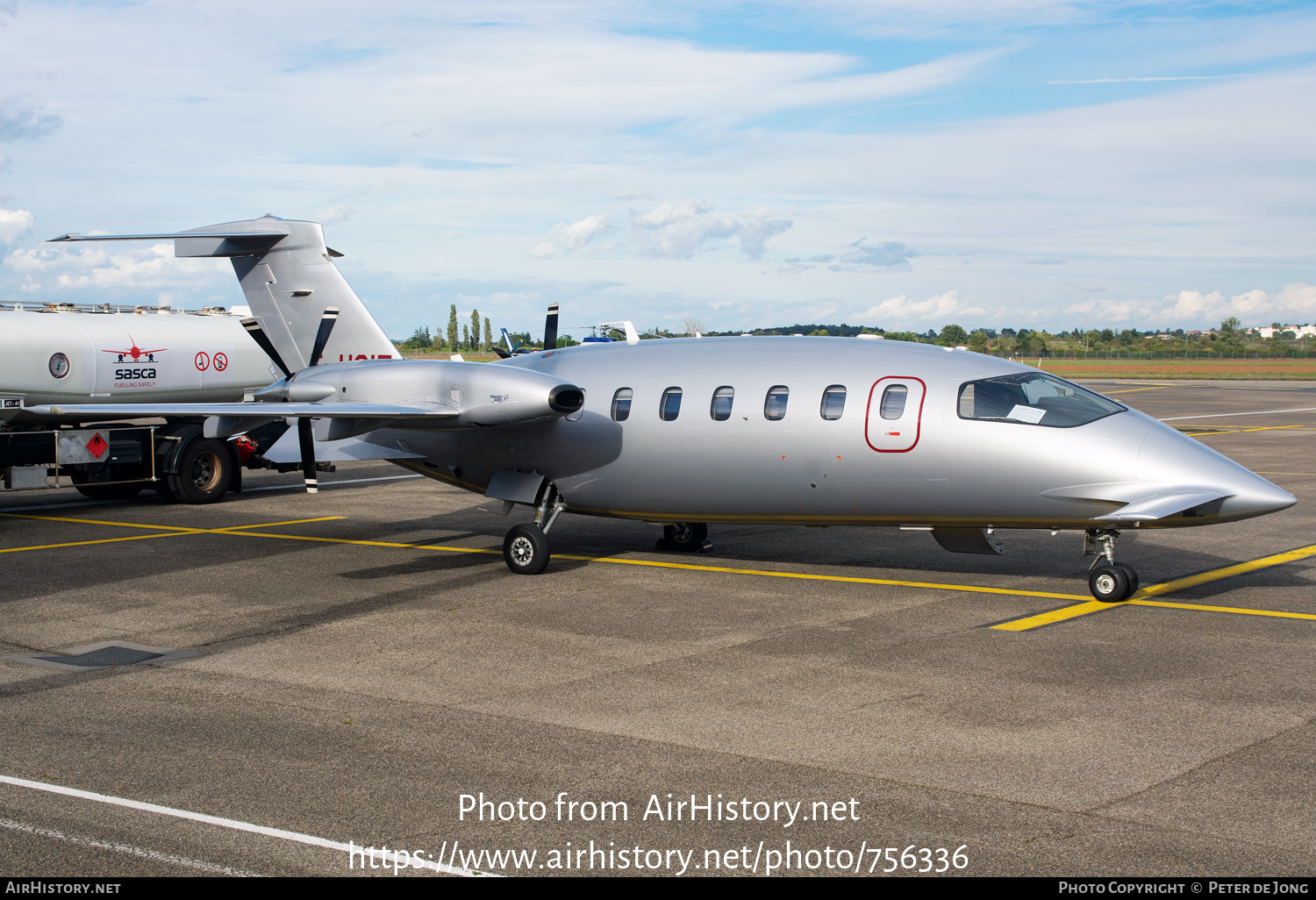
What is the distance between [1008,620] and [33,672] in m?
10.3

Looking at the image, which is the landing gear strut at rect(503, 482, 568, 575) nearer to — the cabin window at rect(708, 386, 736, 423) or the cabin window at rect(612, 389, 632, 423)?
the cabin window at rect(612, 389, 632, 423)

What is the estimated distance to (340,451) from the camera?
17.4m

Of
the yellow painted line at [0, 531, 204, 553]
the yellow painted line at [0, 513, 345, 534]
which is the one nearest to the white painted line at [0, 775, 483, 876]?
the yellow painted line at [0, 531, 204, 553]

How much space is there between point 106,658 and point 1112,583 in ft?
37.5

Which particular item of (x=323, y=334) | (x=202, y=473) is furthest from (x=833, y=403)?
(x=202, y=473)

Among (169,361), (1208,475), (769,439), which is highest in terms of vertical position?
(169,361)

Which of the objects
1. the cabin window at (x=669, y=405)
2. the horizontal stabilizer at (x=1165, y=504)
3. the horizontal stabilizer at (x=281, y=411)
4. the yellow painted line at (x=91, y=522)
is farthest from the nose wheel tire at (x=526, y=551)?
the horizontal stabilizer at (x=1165, y=504)

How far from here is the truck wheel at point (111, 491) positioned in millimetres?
23266

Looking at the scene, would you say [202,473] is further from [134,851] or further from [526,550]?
[134,851]

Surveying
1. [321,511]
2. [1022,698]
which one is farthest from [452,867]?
[321,511]

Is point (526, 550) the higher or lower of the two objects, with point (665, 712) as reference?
higher

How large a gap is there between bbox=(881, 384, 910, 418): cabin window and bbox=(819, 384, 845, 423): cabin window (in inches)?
21.8

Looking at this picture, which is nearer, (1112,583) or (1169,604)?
(1112,583)
